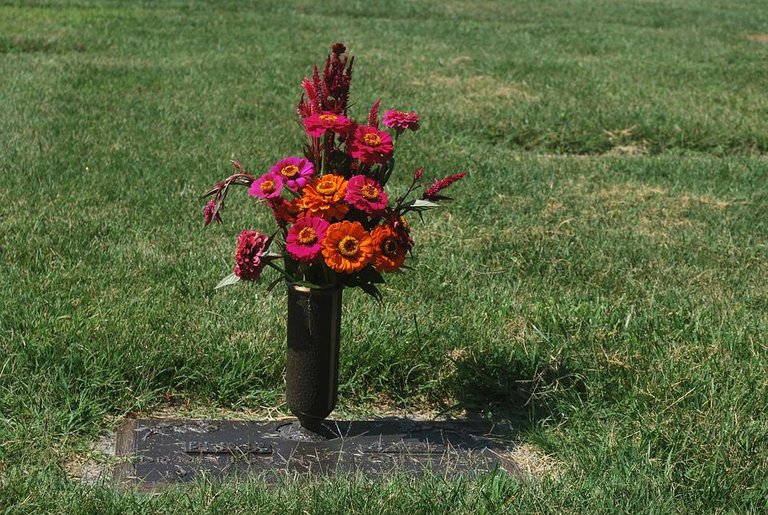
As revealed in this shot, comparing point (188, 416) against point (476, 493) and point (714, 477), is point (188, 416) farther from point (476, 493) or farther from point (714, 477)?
point (714, 477)

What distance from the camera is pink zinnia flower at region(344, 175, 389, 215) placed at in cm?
319

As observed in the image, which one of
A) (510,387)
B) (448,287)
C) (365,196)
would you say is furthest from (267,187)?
(448,287)

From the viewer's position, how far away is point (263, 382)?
3.85 m

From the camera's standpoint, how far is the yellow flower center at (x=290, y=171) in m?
3.25

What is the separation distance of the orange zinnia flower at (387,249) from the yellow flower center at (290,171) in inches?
11.6

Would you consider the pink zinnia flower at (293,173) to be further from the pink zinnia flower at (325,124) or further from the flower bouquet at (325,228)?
the pink zinnia flower at (325,124)

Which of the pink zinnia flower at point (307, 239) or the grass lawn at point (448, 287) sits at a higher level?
the pink zinnia flower at point (307, 239)

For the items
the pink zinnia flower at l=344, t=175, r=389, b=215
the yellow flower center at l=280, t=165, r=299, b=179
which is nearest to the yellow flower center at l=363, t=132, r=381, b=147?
the pink zinnia flower at l=344, t=175, r=389, b=215

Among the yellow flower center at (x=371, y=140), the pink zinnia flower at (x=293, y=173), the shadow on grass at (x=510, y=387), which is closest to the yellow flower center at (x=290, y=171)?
the pink zinnia flower at (x=293, y=173)

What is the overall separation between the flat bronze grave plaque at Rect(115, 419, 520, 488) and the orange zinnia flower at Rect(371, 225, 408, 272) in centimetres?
60

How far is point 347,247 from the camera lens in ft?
10.4

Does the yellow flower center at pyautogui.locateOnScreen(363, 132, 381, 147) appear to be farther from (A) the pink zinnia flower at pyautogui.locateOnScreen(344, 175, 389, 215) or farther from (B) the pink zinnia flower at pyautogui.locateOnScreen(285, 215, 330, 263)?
(B) the pink zinnia flower at pyautogui.locateOnScreen(285, 215, 330, 263)

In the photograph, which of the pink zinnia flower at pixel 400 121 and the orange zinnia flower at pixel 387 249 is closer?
the orange zinnia flower at pixel 387 249

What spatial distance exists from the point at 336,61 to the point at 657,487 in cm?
159
